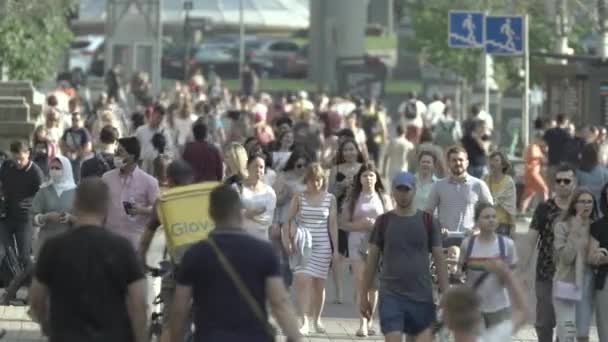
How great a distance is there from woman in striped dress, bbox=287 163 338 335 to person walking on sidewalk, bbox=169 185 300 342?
679cm

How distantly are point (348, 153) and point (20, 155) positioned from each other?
117 inches

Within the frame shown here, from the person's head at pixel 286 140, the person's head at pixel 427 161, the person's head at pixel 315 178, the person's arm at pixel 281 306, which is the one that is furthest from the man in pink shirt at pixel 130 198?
the person's head at pixel 286 140

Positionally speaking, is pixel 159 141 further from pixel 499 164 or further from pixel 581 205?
pixel 581 205

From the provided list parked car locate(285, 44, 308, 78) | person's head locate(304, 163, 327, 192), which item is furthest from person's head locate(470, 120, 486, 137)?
parked car locate(285, 44, 308, 78)

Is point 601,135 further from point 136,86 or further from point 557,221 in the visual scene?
point 136,86

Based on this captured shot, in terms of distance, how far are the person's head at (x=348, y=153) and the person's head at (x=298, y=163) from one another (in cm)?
29

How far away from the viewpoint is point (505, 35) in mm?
32750

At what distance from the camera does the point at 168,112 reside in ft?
107

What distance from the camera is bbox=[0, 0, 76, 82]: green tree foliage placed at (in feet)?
123

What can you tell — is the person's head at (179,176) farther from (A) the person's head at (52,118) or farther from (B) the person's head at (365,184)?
(A) the person's head at (52,118)

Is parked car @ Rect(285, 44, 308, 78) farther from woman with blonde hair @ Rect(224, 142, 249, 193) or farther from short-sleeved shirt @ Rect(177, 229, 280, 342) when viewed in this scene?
short-sleeved shirt @ Rect(177, 229, 280, 342)

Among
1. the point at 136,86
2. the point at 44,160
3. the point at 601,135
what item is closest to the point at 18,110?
the point at 44,160

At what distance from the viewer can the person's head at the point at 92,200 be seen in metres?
9.75

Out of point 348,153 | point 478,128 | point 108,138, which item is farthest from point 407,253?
point 478,128
